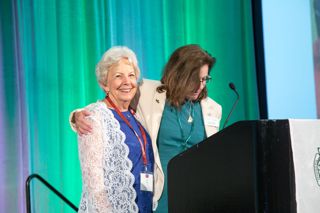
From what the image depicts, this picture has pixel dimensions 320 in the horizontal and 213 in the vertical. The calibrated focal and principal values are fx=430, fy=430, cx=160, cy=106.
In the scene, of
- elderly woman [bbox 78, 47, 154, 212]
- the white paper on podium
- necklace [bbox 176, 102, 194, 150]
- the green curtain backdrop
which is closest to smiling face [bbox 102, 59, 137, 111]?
elderly woman [bbox 78, 47, 154, 212]

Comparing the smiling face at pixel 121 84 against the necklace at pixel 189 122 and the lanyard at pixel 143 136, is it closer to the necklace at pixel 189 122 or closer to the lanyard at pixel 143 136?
the lanyard at pixel 143 136

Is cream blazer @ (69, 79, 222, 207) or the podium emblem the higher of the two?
cream blazer @ (69, 79, 222, 207)

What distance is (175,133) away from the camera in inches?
76.4

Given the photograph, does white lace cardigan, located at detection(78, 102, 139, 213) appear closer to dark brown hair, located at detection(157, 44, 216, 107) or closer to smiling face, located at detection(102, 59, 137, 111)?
smiling face, located at detection(102, 59, 137, 111)

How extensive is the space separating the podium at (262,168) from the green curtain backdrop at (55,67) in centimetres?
204

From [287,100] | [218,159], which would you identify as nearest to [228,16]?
[287,100]

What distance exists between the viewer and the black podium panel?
3.37 ft

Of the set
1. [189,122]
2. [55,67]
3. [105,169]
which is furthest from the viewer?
[55,67]

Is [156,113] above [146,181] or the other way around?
above

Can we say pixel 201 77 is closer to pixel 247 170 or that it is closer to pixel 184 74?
pixel 184 74

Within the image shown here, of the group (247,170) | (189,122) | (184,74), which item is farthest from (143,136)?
(247,170)

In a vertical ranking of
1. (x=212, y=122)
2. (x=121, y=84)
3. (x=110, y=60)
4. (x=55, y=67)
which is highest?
(x=55, y=67)

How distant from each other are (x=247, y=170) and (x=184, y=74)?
102 cm

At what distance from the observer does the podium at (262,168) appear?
1.03 meters
